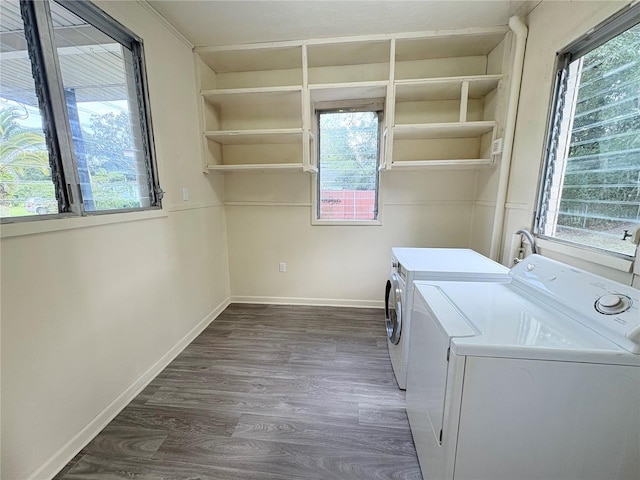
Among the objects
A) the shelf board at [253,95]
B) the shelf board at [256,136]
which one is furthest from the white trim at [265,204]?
the shelf board at [253,95]

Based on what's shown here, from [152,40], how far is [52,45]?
2.52 feet

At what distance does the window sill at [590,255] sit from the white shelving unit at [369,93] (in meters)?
0.89

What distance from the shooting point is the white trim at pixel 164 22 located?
1.65 meters

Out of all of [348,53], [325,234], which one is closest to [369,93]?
[348,53]

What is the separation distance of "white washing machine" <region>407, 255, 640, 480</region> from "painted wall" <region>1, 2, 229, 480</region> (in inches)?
66.9

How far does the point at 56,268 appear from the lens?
3.89 feet

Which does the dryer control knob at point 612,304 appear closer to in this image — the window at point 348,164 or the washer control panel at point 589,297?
the washer control panel at point 589,297

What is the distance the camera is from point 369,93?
2330 millimetres

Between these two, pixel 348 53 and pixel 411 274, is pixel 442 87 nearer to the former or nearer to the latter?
pixel 348 53

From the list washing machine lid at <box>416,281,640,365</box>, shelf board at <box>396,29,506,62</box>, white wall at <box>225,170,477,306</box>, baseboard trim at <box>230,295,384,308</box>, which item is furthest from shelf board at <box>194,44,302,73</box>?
baseboard trim at <box>230,295,384,308</box>

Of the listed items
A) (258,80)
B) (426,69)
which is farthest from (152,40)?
(426,69)

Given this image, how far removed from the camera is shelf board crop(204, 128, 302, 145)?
2.26 m

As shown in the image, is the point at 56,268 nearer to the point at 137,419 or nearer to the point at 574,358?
the point at 137,419

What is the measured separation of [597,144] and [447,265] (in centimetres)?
94
